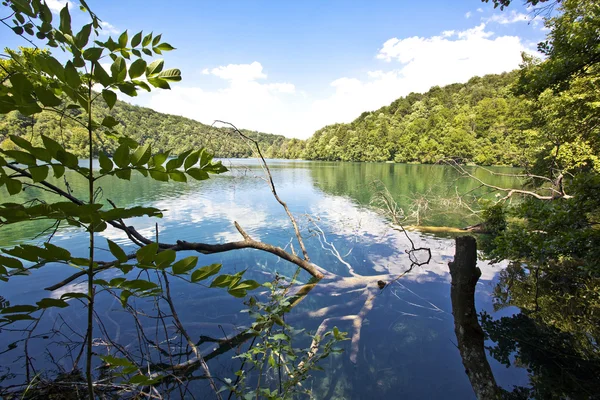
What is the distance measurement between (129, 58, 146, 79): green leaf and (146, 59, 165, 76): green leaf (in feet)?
0.16

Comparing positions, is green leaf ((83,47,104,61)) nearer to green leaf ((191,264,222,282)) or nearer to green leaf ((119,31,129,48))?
green leaf ((119,31,129,48))

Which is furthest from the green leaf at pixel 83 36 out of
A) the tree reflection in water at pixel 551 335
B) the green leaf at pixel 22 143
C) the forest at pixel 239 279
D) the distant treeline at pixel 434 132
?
the distant treeline at pixel 434 132

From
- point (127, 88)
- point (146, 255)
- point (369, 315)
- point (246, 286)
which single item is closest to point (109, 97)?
point (127, 88)

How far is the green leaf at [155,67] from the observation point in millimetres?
945

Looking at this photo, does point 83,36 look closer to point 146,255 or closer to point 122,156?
point 122,156

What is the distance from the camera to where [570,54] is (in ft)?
16.3

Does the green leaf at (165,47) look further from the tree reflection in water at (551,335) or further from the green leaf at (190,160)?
the tree reflection in water at (551,335)

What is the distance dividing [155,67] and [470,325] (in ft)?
10.6

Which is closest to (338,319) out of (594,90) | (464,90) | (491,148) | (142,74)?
(142,74)

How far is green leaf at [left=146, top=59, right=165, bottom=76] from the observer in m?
0.95

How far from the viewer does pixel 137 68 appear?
0.89 m

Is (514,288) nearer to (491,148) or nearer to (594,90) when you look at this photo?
(594,90)

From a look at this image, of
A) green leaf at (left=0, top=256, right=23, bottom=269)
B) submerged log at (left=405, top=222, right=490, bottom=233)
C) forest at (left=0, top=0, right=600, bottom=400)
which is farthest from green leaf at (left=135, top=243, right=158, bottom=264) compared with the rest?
submerged log at (left=405, top=222, right=490, bottom=233)

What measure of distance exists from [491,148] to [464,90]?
57331 millimetres
